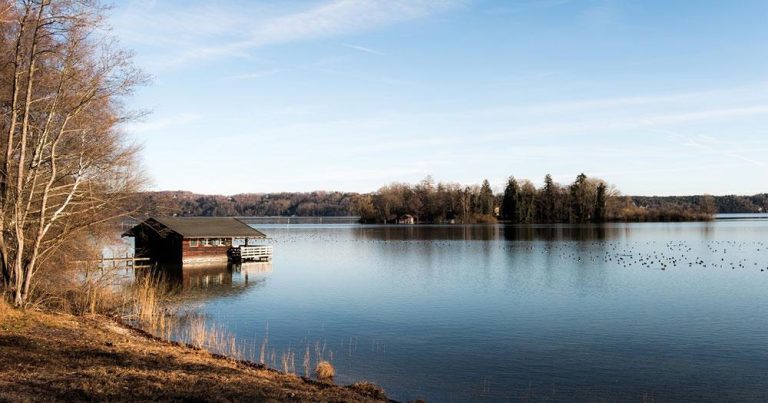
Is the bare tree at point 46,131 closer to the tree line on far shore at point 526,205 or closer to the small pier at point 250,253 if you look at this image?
the small pier at point 250,253

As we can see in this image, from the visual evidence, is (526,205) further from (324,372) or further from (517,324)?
(324,372)

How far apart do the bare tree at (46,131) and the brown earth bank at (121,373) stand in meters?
3.11

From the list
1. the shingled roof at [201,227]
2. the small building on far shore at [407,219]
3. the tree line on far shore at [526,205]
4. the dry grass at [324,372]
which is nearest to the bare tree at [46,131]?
the dry grass at [324,372]

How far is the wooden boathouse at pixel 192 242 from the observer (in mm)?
42219

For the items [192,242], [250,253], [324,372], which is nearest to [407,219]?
[250,253]

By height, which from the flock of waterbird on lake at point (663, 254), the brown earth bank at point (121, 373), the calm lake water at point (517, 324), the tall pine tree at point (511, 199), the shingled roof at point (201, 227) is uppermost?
the tall pine tree at point (511, 199)

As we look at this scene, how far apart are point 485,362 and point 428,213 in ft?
422

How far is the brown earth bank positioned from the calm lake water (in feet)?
7.58

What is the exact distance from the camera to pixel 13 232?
16.7m

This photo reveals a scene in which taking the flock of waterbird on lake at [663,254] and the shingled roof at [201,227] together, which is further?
the shingled roof at [201,227]

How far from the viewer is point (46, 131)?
52.7 feet

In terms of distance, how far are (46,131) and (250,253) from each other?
Result: 2932 cm

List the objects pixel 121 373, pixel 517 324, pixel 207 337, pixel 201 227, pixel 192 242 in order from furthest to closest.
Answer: pixel 201 227
pixel 192 242
pixel 517 324
pixel 207 337
pixel 121 373

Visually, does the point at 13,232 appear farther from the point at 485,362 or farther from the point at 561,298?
the point at 561,298
